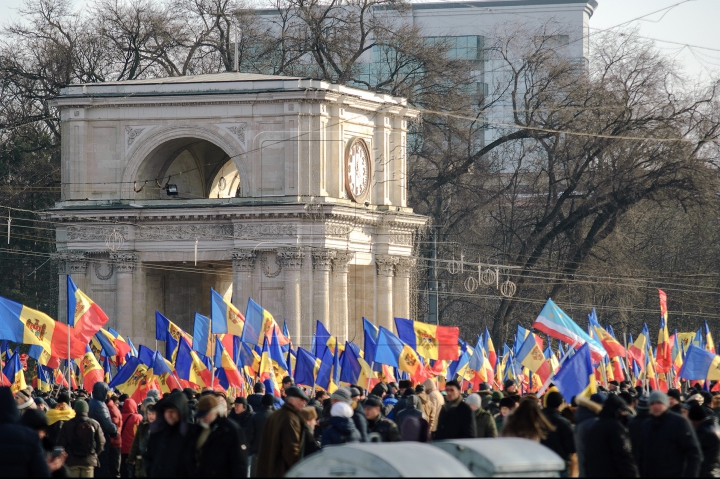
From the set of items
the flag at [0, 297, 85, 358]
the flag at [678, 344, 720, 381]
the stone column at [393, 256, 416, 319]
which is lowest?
the flag at [678, 344, 720, 381]

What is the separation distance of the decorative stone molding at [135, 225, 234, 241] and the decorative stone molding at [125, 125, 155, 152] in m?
2.72

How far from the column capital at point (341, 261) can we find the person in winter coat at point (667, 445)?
35111 mm

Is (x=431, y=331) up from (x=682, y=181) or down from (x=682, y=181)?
down

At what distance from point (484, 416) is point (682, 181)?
4531 centimetres

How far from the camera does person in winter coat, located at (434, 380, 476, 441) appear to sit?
1736 centimetres

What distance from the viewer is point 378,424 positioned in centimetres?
1800

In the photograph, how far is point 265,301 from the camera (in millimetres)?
48844

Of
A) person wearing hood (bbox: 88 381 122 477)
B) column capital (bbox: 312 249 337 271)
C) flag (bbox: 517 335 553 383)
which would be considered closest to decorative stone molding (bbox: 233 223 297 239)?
column capital (bbox: 312 249 337 271)

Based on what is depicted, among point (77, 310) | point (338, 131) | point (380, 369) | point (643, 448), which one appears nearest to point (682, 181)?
point (338, 131)

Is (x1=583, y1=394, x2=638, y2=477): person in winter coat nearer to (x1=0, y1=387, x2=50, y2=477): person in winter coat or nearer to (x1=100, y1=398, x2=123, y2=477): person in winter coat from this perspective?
(x1=0, y1=387, x2=50, y2=477): person in winter coat

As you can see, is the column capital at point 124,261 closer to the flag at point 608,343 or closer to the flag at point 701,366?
the flag at point 608,343

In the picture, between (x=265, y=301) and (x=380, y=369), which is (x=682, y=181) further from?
(x=380, y=369)

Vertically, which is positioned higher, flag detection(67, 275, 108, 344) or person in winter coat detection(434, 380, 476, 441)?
Answer: flag detection(67, 275, 108, 344)

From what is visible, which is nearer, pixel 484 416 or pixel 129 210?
pixel 484 416
